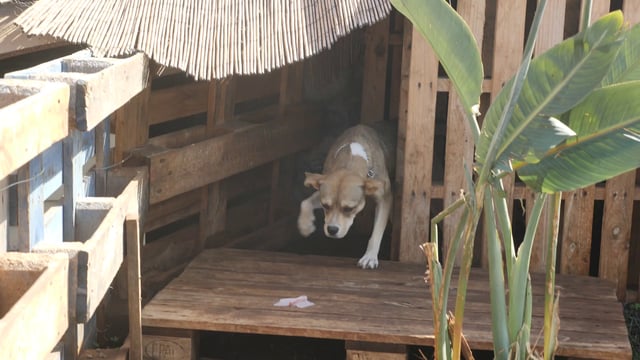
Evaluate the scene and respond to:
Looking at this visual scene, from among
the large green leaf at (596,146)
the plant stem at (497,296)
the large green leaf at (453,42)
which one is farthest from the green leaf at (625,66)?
the plant stem at (497,296)

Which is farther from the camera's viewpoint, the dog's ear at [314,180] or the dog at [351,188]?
the dog's ear at [314,180]

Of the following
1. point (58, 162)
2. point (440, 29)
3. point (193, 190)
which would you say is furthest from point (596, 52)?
point (193, 190)

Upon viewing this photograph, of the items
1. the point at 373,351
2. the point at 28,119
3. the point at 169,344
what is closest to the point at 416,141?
the point at 373,351

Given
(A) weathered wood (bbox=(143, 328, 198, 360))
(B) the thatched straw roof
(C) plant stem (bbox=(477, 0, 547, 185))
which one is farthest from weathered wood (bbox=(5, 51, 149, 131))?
(C) plant stem (bbox=(477, 0, 547, 185))

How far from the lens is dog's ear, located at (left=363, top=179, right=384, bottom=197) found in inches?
286

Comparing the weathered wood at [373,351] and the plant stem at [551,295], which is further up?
the plant stem at [551,295]

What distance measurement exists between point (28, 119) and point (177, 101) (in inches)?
129

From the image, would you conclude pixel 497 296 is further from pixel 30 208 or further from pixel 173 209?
pixel 173 209

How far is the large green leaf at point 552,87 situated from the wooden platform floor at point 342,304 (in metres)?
1.86

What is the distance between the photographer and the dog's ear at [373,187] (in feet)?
23.8

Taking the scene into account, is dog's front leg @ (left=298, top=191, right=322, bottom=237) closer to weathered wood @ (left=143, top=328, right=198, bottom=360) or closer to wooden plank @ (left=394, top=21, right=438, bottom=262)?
wooden plank @ (left=394, top=21, right=438, bottom=262)

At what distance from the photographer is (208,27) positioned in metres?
6.07

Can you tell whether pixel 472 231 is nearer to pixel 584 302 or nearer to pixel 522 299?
pixel 522 299

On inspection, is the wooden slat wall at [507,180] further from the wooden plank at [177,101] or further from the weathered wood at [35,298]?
the weathered wood at [35,298]
